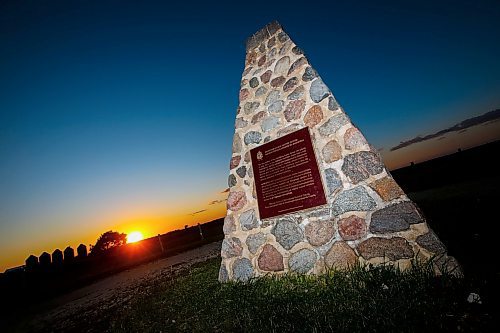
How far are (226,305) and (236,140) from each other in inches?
110

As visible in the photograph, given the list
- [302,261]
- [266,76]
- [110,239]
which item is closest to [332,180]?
[302,261]

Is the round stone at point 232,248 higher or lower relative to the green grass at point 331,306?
higher

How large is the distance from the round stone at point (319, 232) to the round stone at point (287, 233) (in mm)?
138

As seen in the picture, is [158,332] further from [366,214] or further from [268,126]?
[268,126]

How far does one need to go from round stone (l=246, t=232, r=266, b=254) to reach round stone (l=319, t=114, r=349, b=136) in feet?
6.18

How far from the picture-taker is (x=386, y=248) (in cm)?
309

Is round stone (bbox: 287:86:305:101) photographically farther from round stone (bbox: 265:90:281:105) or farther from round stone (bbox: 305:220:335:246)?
round stone (bbox: 305:220:335:246)

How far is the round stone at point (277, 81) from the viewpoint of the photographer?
4.59m

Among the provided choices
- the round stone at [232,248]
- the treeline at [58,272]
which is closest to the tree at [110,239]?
the treeline at [58,272]

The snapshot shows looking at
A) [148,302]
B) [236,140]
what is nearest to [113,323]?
[148,302]

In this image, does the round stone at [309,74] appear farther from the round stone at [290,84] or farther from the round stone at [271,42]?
the round stone at [271,42]

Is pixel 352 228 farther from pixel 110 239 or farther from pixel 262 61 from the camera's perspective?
pixel 110 239

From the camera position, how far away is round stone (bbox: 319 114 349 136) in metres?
3.63

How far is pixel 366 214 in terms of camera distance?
10.8ft
